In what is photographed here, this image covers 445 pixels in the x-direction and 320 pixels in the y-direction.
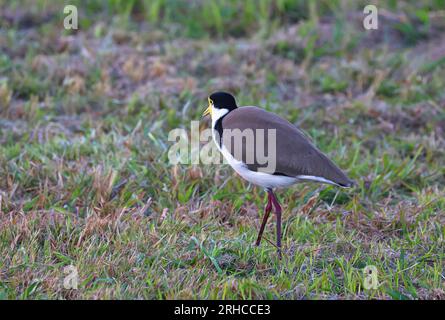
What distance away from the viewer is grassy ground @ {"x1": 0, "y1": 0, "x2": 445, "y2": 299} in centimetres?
453

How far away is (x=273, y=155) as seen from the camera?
15.7ft

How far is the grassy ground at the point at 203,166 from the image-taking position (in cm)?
453

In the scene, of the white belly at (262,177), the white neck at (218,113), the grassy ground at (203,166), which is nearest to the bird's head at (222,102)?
the white neck at (218,113)

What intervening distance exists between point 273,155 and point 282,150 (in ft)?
0.22

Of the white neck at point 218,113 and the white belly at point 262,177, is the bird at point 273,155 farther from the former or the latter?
the white neck at point 218,113

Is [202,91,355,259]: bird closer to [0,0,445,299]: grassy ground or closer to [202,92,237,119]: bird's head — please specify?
[202,92,237,119]: bird's head

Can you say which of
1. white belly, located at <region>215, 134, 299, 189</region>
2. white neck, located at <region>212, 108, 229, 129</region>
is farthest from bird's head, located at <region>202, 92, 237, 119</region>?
white belly, located at <region>215, 134, 299, 189</region>

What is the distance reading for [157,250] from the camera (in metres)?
4.72

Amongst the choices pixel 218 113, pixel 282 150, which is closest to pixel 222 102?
pixel 218 113

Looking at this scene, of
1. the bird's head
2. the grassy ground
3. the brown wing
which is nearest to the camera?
the grassy ground

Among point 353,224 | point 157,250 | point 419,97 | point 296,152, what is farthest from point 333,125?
point 157,250

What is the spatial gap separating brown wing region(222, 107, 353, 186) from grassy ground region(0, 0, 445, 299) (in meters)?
0.49

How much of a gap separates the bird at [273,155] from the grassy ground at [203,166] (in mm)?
422

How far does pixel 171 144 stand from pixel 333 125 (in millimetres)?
1523
